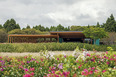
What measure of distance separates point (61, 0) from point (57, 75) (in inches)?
280

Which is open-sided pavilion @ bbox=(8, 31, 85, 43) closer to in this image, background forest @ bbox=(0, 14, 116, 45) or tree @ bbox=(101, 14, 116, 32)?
background forest @ bbox=(0, 14, 116, 45)

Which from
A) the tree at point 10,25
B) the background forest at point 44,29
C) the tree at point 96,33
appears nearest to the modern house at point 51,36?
the tree at point 96,33

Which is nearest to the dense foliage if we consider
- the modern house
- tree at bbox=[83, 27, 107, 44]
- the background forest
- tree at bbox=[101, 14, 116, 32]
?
tree at bbox=[83, 27, 107, 44]

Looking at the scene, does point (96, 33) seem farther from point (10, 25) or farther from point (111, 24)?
point (10, 25)

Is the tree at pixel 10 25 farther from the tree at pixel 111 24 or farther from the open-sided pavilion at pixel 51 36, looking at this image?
the tree at pixel 111 24

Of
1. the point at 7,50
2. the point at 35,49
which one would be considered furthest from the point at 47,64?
the point at 7,50

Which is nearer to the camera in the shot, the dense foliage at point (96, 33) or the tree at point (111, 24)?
the dense foliage at point (96, 33)

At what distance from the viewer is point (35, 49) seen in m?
13.6

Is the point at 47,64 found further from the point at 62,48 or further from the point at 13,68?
the point at 62,48

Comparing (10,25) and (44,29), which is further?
(44,29)

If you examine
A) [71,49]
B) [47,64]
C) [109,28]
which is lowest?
[71,49]

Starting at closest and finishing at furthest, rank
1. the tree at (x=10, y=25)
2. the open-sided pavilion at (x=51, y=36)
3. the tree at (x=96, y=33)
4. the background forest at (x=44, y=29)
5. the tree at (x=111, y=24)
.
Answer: the tree at (x=96, y=33) → the open-sided pavilion at (x=51, y=36) → the background forest at (x=44, y=29) → the tree at (x=111, y=24) → the tree at (x=10, y=25)

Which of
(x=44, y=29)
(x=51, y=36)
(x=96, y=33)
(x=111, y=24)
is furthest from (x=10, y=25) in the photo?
(x=96, y=33)

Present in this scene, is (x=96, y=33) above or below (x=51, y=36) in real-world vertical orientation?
above
